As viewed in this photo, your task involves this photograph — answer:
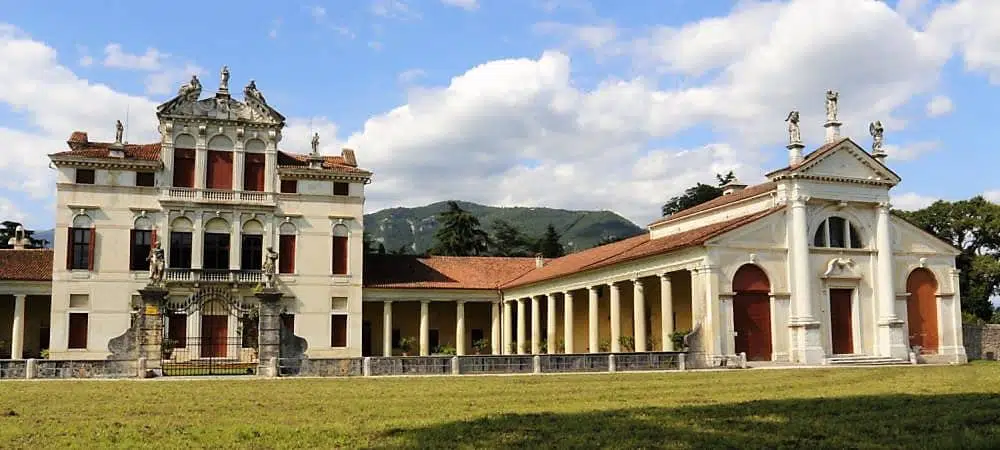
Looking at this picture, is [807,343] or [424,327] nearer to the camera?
[807,343]

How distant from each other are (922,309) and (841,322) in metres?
4.68

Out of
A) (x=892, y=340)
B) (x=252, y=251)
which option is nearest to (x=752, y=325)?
(x=892, y=340)

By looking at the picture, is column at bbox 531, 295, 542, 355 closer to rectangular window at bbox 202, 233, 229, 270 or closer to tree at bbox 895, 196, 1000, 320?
rectangular window at bbox 202, 233, 229, 270

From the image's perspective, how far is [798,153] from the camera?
3688cm

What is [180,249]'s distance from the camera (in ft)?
143

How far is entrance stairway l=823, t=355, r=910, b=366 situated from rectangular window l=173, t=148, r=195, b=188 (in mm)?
30731

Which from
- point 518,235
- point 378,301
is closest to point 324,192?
point 378,301

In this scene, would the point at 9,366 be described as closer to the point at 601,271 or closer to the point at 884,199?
the point at 601,271

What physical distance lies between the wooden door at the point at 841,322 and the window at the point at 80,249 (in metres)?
34.1

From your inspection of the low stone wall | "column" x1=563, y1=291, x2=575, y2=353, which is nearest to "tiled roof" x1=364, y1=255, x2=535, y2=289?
"column" x1=563, y1=291, x2=575, y2=353

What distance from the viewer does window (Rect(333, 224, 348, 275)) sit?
46.1 meters

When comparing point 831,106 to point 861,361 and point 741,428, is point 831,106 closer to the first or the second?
point 861,361

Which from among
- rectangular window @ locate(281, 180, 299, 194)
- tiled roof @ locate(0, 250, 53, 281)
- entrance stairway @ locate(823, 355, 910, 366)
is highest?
rectangular window @ locate(281, 180, 299, 194)

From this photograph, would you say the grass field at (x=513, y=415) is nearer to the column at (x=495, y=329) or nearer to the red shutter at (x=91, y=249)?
the red shutter at (x=91, y=249)
